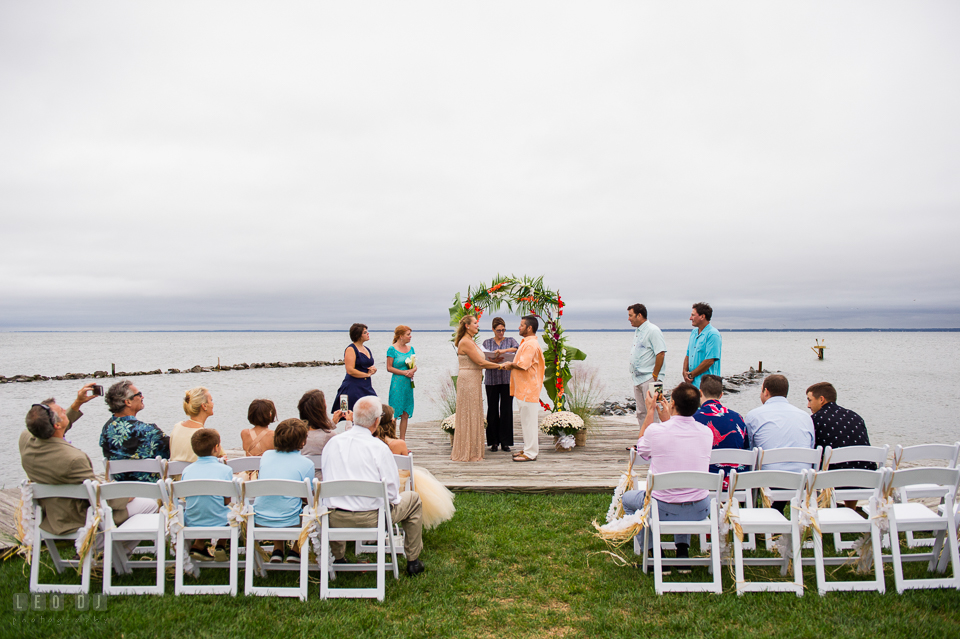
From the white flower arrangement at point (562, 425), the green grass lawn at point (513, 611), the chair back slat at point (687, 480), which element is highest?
the chair back slat at point (687, 480)

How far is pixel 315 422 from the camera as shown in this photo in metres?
5.20

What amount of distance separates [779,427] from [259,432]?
15.4 feet

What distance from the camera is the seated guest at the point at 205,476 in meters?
4.20

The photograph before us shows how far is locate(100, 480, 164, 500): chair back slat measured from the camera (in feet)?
12.7

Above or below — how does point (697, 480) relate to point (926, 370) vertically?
above

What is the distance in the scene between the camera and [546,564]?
4637 millimetres

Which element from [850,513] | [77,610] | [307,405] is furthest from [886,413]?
[77,610]

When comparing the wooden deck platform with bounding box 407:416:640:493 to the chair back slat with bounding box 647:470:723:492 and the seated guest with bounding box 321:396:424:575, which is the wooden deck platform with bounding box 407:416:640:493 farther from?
the chair back slat with bounding box 647:470:723:492

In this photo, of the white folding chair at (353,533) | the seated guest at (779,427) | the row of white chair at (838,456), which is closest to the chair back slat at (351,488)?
the white folding chair at (353,533)

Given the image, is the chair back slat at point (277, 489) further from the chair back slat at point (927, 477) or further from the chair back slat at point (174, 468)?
the chair back slat at point (927, 477)

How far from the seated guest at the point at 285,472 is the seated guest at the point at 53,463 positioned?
1.16 m

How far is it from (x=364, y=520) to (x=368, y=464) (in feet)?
1.32

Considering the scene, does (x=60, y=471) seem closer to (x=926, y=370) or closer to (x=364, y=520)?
(x=364, y=520)
